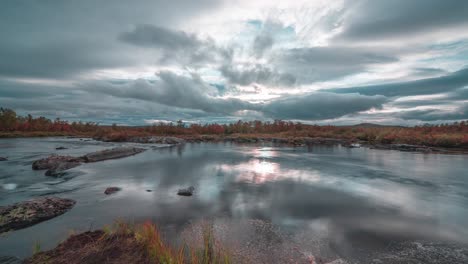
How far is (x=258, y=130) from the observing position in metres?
120

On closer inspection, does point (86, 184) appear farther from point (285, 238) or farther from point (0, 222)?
point (285, 238)

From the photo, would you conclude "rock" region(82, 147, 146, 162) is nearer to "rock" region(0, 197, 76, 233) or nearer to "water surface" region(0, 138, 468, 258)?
"water surface" region(0, 138, 468, 258)

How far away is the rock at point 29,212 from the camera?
8.13 m

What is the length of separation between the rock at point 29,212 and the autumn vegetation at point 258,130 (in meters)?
57.1

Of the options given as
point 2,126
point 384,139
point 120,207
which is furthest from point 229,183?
Result: point 2,126

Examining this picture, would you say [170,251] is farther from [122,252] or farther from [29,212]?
[29,212]

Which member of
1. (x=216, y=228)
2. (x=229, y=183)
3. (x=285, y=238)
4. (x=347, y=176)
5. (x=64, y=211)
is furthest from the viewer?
(x=347, y=176)

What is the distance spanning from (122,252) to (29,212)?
634 cm

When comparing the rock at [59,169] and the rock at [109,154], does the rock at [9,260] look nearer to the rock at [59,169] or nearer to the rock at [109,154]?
the rock at [59,169]

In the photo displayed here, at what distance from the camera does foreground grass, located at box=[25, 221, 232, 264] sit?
5.20 m

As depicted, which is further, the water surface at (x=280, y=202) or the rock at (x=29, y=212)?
the rock at (x=29, y=212)

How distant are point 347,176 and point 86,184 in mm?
20705

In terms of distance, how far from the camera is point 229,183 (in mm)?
16672

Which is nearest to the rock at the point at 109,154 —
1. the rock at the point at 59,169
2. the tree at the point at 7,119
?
the rock at the point at 59,169
